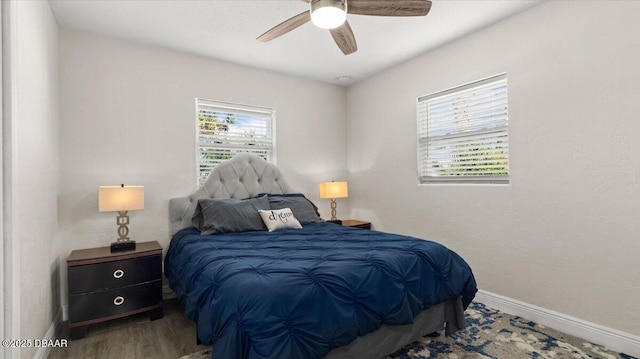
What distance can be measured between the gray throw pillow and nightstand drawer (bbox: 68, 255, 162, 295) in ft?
→ 4.23

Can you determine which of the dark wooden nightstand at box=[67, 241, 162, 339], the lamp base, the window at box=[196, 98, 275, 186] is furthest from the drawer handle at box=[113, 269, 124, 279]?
the window at box=[196, 98, 275, 186]

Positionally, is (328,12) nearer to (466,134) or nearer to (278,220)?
(278,220)

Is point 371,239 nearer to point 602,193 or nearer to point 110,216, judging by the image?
point 602,193

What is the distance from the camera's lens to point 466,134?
128 inches

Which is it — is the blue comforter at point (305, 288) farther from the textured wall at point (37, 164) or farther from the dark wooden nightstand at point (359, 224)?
the dark wooden nightstand at point (359, 224)

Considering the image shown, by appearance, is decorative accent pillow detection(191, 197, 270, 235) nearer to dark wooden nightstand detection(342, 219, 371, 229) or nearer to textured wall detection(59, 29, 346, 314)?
textured wall detection(59, 29, 346, 314)

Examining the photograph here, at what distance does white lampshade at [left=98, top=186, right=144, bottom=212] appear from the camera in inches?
107

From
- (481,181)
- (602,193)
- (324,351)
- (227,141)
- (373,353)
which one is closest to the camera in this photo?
(324,351)

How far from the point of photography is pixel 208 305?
175 cm

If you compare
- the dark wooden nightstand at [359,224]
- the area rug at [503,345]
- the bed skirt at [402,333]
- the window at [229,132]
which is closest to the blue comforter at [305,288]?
the bed skirt at [402,333]

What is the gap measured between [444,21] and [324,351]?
2842 mm

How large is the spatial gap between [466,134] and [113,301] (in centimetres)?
356

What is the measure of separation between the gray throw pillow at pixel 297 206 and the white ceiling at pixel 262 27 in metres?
1.62

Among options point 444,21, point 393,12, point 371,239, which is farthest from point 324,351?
point 444,21
